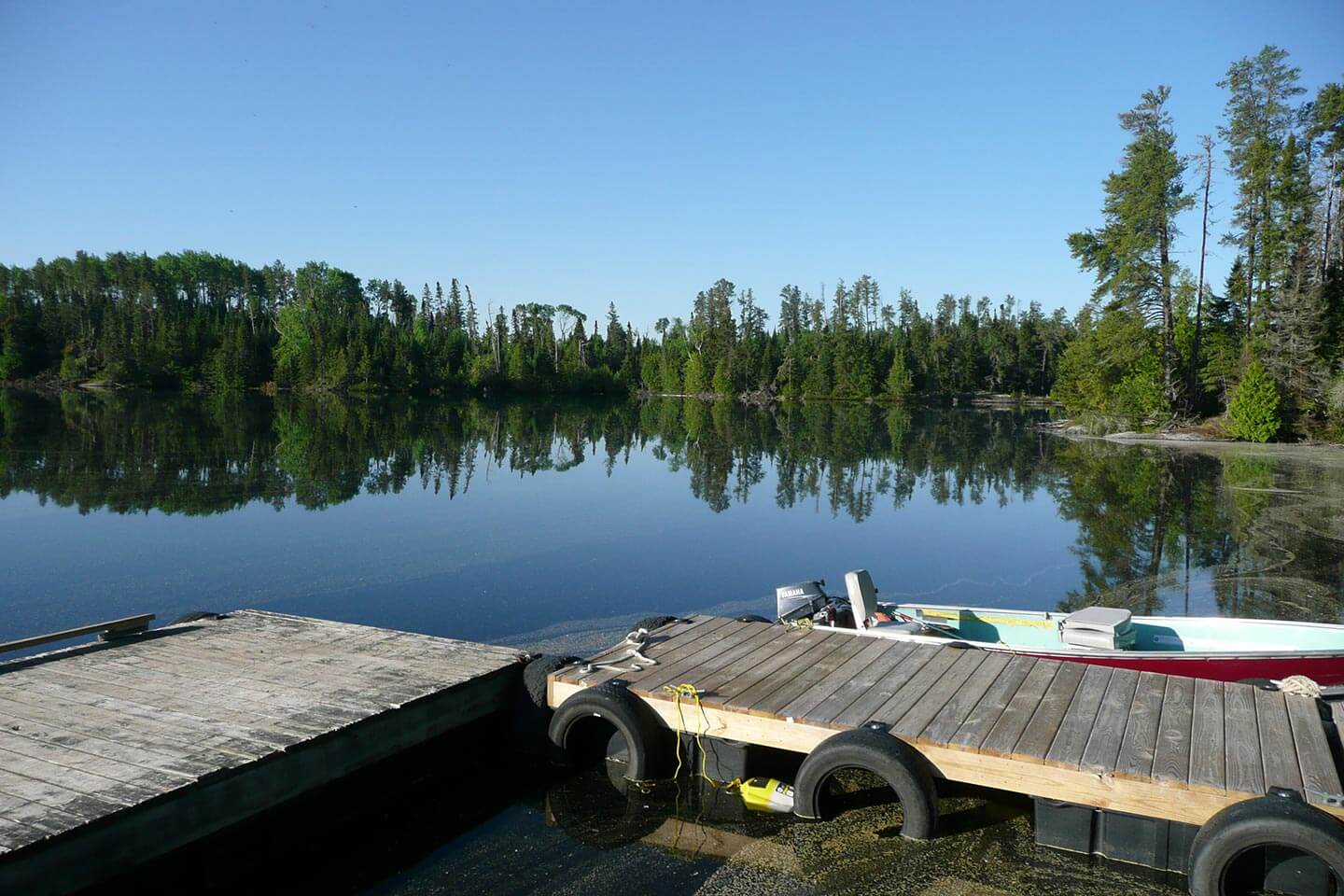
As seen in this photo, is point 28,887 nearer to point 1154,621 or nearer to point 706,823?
point 706,823

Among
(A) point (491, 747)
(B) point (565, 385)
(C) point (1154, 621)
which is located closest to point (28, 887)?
(A) point (491, 747)

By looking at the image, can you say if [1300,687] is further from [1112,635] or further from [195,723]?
[195,723]

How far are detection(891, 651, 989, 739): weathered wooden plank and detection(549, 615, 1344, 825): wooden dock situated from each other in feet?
0.05

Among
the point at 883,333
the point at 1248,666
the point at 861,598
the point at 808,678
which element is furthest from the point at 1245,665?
the point at 883,333

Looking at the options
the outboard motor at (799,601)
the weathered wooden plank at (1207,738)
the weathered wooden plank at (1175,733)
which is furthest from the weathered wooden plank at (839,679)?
the weathered wooden plank at (1207,738)

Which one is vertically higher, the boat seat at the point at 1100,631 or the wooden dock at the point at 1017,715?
the boat seat at the point at 1100,631

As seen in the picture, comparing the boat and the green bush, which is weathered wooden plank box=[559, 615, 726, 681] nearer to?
the boat

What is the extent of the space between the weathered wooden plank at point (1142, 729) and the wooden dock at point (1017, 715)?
13 millimetres

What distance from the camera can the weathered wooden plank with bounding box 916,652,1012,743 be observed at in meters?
5.39

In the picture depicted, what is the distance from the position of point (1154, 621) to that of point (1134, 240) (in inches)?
1457

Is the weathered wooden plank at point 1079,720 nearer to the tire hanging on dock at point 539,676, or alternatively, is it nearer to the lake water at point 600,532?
the lake water at point 600,532

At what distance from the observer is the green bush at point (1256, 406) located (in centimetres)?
3253

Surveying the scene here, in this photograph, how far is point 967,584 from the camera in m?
12.5

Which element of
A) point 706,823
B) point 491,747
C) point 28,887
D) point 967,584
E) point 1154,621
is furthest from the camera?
point 967,584
